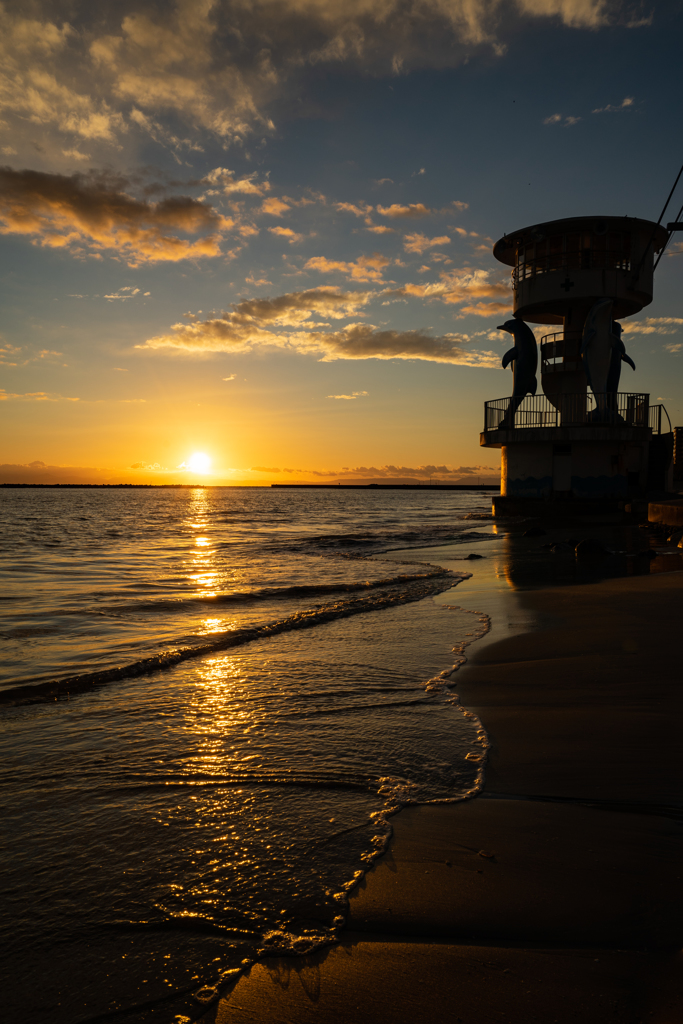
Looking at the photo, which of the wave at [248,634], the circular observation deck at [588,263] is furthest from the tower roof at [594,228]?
the wave at [248,634]

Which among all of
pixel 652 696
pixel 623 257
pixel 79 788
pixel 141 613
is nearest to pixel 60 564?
pixel 141 613

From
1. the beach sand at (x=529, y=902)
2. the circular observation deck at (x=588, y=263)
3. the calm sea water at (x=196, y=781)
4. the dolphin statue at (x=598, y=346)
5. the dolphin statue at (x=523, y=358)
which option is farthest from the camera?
the dolphin statue at (x=523, y=358)

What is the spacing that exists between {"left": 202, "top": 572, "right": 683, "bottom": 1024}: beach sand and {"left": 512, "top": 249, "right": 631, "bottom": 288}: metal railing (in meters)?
27.5

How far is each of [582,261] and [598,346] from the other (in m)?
4.28

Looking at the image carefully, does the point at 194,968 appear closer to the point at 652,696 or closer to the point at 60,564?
the point at 652,696

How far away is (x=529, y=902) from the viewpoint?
2.28 metres

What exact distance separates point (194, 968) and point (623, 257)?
3139cm

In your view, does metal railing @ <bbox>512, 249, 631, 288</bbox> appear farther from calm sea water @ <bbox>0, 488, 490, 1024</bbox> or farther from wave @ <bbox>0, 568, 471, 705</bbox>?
calm sea water @ <bbox>0, 488, 490, 1024</bbox>

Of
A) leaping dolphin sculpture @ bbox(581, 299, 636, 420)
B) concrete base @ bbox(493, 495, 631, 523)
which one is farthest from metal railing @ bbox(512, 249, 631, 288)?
concrete base @ bbox(493, 495, 631, 523)

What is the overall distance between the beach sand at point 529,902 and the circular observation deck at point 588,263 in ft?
87.7

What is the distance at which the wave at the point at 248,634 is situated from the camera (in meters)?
5.47

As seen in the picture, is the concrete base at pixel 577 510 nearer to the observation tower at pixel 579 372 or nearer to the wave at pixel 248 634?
the observation tower at pixel 579 372

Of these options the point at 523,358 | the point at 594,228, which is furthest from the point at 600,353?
the point at 594,228

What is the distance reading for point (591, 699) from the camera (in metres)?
4.65
